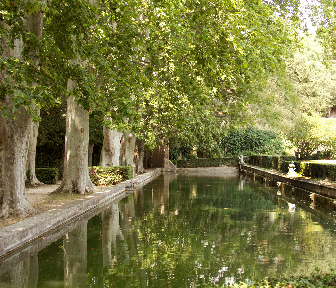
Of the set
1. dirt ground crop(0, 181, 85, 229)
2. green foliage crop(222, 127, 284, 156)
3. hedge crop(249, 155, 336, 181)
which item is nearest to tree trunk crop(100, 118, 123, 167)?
dirt ground crop(0, 181, 85, 229)

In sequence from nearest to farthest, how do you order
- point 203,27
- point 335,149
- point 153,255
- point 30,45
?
A: point 153,255 < point 30,45 < point 203,27 < point 335,149

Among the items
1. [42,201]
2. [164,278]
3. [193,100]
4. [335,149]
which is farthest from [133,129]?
[335,149]

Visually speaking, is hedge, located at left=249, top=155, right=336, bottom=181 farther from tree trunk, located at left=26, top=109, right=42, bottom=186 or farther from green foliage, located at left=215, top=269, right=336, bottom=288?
green foliage, located at left=215, top=269, right=336, bottom=288

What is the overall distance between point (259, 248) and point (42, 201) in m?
7.81

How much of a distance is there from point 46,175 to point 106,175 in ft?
10.3

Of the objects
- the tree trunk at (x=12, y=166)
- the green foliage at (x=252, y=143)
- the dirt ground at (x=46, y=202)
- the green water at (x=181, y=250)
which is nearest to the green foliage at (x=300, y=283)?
the green water at (x=181, y=250)

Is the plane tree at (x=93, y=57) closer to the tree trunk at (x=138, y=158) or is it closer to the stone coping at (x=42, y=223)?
the stone coping at (x=42, y=223)

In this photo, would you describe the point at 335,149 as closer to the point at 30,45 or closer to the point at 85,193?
the point at 85,193

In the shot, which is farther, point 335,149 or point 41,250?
point 335,149

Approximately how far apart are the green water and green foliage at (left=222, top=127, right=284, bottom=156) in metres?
34.9

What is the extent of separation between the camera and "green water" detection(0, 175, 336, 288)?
6195 mm

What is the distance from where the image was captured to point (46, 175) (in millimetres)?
22156

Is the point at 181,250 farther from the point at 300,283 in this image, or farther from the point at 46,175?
the point at 46,175

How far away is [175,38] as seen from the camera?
15812mm
